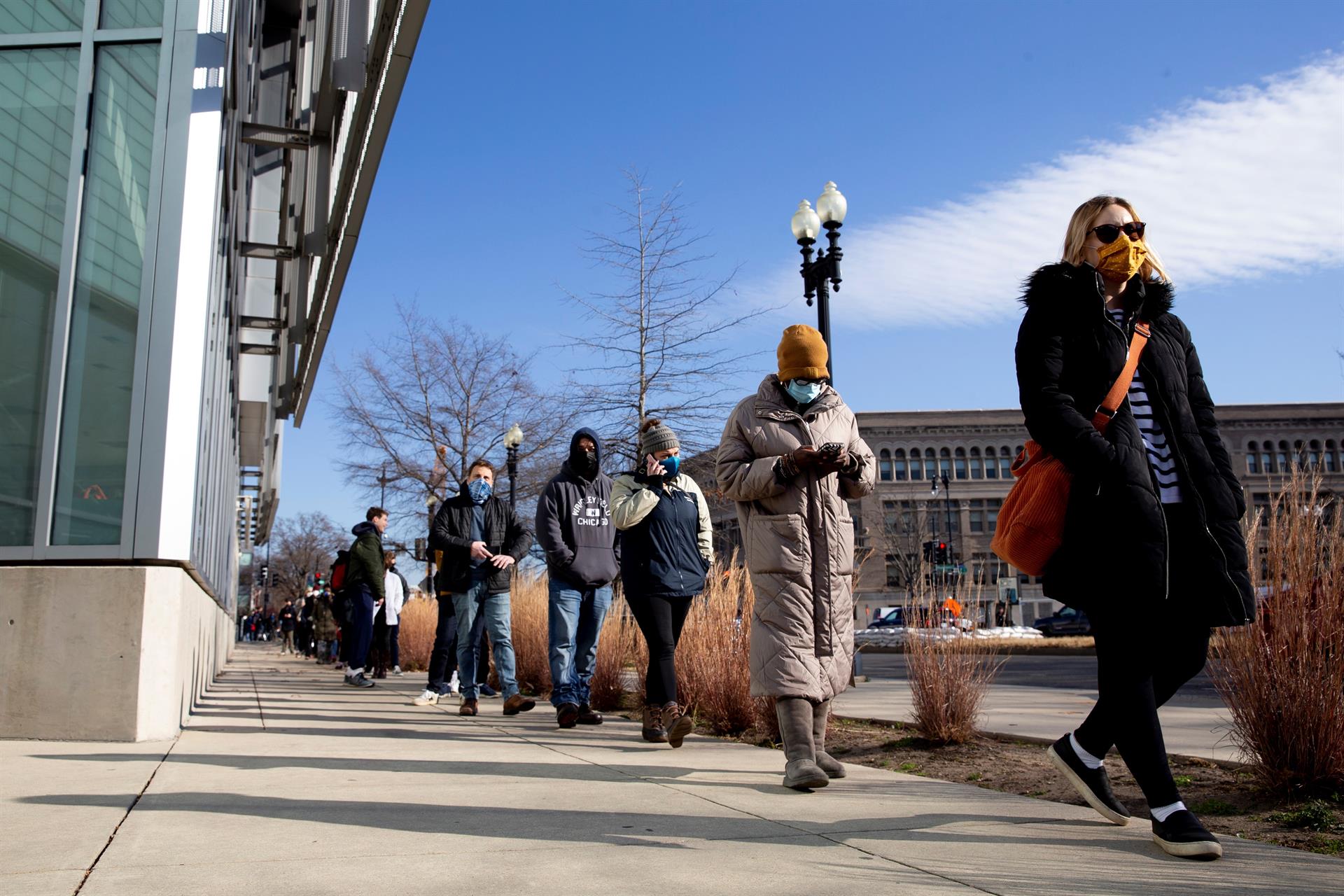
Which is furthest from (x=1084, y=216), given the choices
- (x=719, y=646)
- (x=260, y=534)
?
(x=260, y=534)

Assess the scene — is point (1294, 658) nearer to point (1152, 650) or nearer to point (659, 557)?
point (1152, 650)

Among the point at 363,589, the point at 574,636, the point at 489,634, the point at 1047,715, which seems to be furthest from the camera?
the point at 363,589

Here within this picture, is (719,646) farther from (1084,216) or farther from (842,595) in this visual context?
(1084,216)

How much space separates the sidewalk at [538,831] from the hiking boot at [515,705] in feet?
8.12

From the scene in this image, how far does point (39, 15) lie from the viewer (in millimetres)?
6949

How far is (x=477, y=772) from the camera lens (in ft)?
16.6

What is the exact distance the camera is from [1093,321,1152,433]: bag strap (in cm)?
348

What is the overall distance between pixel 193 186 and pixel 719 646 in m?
4.29

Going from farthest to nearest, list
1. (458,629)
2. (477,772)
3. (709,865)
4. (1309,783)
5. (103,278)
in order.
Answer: (458,629), (103,278), (477,772), (1309,783), (709,865)

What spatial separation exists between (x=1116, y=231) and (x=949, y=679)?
2724mm

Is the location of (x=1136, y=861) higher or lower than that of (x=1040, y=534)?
lower

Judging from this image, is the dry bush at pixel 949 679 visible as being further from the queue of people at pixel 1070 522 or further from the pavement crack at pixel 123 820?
the pavement crack at pixel 123 820

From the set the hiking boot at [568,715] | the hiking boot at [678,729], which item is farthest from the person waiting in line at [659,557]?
the hiking boot at [568,715]

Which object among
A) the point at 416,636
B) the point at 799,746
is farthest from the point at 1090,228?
the point at 416,636
